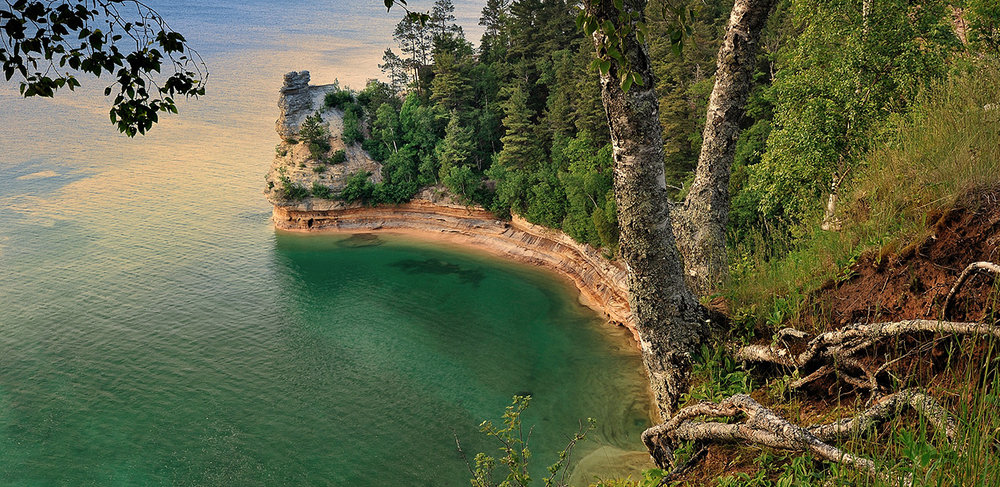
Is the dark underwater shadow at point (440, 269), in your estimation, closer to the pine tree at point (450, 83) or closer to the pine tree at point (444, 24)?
the pine tree at point (450, 83)

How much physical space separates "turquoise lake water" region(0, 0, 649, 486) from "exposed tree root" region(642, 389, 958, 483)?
12886mm

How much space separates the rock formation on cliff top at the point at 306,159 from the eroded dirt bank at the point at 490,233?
0.96m

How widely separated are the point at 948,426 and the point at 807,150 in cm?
1227

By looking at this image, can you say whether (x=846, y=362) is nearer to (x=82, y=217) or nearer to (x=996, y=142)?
(x=996, y=142)

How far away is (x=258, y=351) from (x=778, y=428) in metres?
Answer: 26.3

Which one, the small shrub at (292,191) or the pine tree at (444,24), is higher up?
the pine tree at (444,24)

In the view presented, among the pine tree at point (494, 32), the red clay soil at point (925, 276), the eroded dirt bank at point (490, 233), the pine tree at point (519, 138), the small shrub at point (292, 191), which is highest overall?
the pine tree at point (494, 32)

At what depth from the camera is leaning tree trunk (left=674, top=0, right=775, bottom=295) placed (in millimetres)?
6309

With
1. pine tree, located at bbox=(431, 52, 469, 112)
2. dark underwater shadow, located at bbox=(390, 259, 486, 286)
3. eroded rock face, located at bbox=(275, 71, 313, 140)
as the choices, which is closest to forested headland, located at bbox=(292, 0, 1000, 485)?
dark underwater shadow, located at bbox=(390, 259, 486, 286)

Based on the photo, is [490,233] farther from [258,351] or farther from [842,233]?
Result: [842,233]

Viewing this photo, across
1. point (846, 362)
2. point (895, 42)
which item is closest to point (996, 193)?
point (846, 362)

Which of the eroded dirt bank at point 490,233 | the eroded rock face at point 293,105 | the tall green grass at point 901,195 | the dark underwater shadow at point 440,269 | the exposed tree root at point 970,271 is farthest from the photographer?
the eroded rock face at point 293,105

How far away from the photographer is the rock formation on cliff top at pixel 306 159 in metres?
46.5

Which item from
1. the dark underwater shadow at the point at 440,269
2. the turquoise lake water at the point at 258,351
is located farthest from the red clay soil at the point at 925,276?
the dark underwater shadow at the point at 440,269
